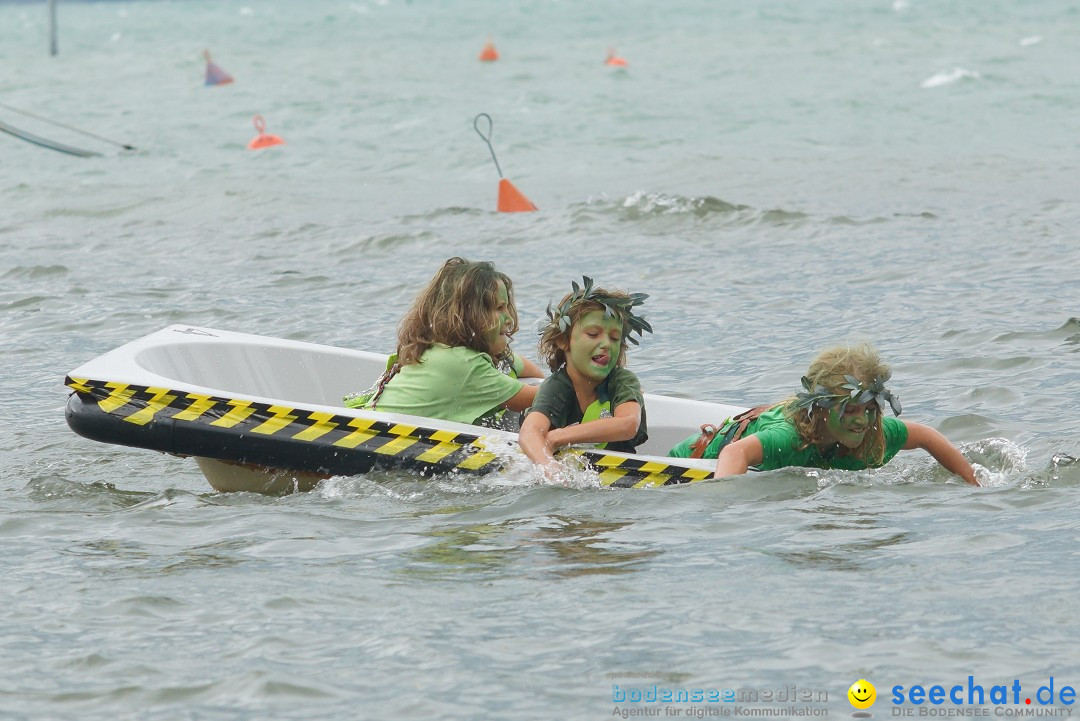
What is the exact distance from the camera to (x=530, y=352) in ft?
30.3

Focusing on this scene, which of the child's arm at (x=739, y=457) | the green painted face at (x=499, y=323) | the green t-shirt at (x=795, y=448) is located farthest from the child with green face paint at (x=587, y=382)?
the green t-shirt at (x=795, y=448)

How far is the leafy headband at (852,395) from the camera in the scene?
5.63 m

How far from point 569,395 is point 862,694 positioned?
2.33 metres

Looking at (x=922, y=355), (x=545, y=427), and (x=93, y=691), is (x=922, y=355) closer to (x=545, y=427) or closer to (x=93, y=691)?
(x=545, y=427)

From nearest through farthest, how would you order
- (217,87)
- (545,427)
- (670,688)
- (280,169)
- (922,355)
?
(670,688) < (545,427) < (922,355) < (280,169) < (217,87)

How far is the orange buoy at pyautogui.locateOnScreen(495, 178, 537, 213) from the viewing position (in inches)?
557

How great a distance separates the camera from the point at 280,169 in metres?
17.5

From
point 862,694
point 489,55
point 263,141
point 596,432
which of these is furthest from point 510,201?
point 489,55

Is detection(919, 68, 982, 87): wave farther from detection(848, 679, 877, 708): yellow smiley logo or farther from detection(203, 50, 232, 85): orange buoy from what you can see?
detection(848, 679, 877, 708): yellow smiley logo

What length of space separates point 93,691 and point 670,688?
1631mm

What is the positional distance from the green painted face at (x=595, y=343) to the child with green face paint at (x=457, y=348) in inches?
18.2

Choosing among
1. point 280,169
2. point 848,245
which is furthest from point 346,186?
point 848,245

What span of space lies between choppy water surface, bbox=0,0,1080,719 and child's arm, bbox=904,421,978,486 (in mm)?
111

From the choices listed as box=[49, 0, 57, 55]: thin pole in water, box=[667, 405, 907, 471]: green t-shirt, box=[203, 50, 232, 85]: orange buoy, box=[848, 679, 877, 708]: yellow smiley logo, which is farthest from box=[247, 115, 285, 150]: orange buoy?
box=[49, 0, 57, 55]: thin pole in water
